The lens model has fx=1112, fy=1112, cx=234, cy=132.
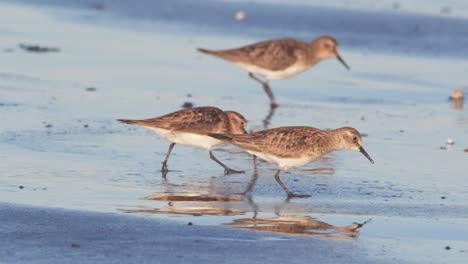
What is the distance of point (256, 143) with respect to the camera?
1058cm

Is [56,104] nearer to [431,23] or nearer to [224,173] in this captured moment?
[224,173]

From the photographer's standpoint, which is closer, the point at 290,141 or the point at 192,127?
the point at 290,141

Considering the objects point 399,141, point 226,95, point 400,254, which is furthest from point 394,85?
point 400,254

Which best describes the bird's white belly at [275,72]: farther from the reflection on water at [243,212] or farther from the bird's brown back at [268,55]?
the reflection on water at [243,212]

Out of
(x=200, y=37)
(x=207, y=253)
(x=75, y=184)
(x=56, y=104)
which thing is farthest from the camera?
(x=200, y=37)

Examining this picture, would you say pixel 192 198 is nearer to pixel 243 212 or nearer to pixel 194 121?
pixel 243 212

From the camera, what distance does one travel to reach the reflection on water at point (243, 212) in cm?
871

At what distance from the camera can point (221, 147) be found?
12.8 m

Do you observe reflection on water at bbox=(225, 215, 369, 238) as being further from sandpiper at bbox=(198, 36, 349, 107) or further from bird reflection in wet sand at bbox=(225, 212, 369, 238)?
sandpiper at bbox=(198, 36, 349, 107)

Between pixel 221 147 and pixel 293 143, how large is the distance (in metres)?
2.37

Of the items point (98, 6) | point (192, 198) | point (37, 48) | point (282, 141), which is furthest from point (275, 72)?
point (98, 6)

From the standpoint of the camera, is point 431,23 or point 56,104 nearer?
point 56,104

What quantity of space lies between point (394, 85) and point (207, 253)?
10.2 metres

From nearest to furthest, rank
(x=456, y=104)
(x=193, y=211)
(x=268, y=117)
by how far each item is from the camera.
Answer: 1. (x=193, y=211)
2. (x=268, y=117)
3. (x=456, y=104)
